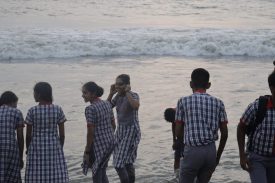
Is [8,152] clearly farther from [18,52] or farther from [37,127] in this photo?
[18,52]

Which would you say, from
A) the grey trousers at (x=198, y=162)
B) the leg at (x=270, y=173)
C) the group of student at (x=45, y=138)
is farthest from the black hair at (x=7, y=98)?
the leg at (x=270, y=173)

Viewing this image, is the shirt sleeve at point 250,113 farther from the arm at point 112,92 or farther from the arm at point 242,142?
the arm at point 112,92

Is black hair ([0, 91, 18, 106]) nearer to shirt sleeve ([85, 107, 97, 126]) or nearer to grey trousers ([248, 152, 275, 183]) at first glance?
shirt sleeve ([85, 107, 97, 126])

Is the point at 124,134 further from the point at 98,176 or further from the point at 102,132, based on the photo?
the point at 98,176

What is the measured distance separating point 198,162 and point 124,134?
1.73 meters

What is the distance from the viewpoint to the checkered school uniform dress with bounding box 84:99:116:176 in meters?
6.54

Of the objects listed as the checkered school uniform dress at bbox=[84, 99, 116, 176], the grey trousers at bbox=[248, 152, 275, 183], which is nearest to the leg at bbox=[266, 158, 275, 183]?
the grey trousers at bbox=[248, 152, 275, 183]

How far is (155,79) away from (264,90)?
2.70 metres

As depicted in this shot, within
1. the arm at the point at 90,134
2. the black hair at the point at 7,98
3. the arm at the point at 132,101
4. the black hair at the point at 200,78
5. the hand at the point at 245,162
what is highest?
the black hair at the point at 200,78

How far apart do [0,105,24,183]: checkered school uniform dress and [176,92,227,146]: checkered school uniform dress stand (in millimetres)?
1779

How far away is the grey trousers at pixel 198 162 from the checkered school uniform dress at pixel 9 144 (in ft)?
5.74

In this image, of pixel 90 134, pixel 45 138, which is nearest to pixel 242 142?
pixel 90 134

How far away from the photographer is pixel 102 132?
6.66 m

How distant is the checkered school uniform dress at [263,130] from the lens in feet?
17.2
